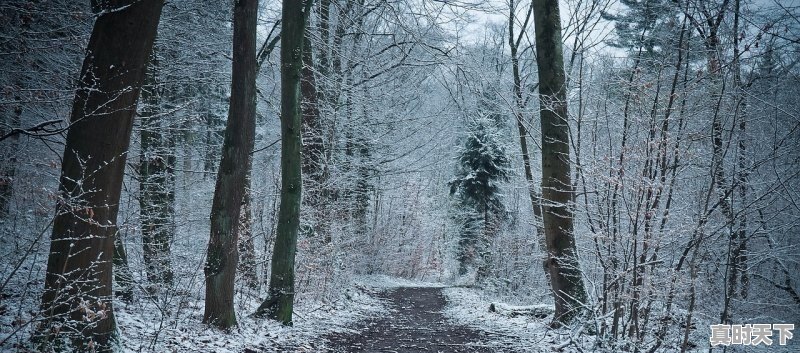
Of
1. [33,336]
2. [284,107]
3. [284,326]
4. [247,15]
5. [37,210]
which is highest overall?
[247,15]

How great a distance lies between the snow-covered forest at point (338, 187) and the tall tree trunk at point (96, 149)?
0.06 ft

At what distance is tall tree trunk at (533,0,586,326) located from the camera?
683 cm

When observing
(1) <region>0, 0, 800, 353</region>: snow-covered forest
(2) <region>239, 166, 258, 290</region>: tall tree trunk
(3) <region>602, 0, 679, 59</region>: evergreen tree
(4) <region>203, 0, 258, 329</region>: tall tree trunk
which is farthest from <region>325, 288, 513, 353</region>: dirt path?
(3) <region>602, 0, 679, 59</region>: evergreen tree

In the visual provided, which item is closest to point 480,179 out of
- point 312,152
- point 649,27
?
point 312,152

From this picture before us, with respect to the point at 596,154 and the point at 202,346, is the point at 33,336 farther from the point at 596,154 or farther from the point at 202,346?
the point at 596,154

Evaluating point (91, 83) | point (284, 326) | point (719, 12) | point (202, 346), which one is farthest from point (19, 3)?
point (719, 12)

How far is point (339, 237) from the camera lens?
12031 mm

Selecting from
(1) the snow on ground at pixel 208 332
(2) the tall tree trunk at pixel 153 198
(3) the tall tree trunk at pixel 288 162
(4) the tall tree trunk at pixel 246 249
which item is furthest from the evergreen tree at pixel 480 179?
(2) the tall tree trunk at pixel 153 198

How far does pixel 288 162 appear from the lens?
284 inches

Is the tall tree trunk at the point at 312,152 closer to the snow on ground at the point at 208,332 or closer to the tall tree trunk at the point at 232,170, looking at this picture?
the snow on ground at the point at 208,332

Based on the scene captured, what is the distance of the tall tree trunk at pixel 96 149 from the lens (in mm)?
3742

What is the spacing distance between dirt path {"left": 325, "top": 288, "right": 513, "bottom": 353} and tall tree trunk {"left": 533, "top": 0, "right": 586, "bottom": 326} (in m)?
1.28

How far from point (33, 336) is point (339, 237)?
28.3ft

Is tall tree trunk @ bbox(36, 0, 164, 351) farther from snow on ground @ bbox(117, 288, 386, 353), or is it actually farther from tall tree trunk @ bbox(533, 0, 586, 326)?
tall tree trunk @ bbox(533, 0, 586, 326)
